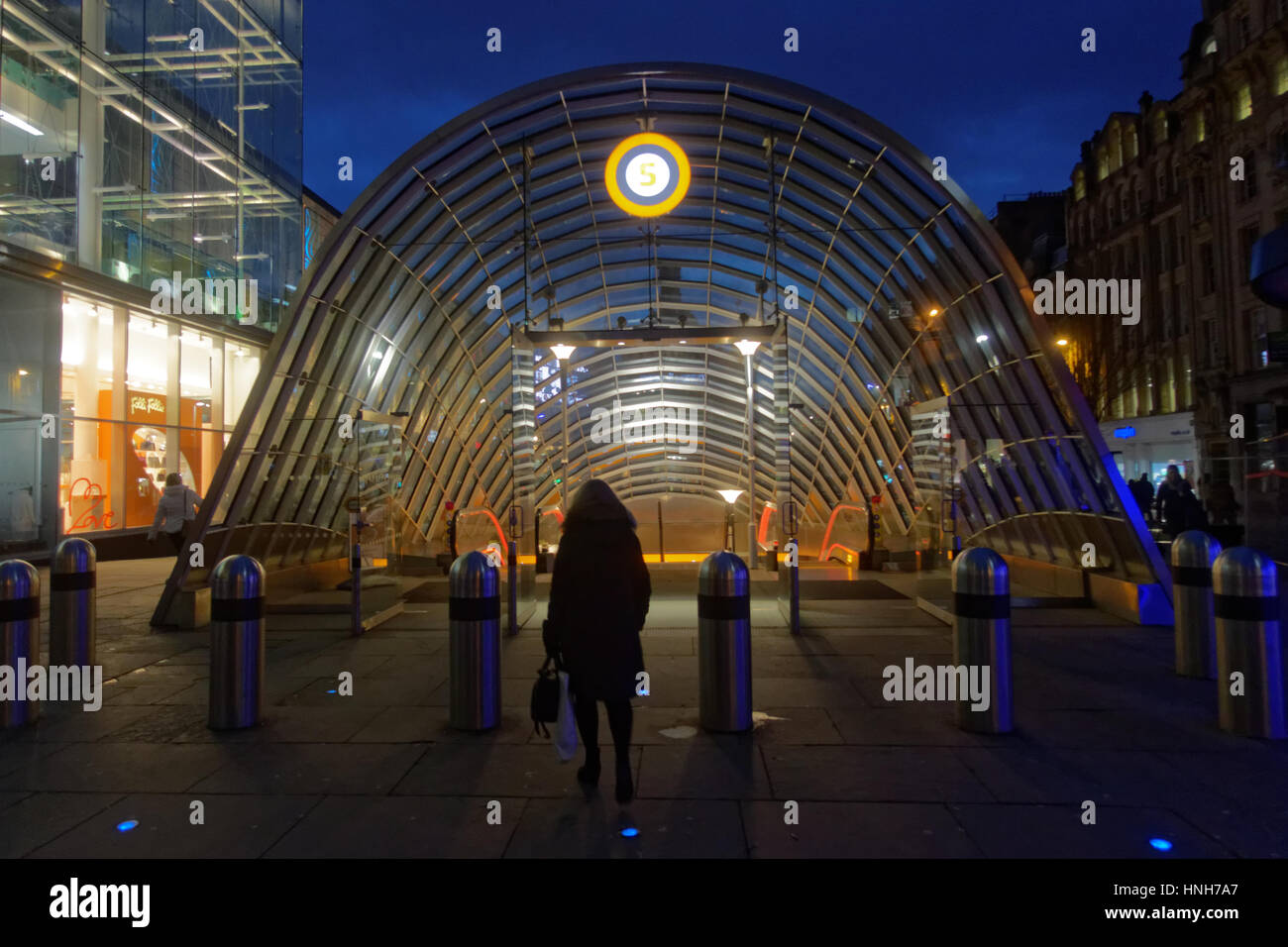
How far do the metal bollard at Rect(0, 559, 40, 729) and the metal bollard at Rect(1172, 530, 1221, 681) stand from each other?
29.3 feet

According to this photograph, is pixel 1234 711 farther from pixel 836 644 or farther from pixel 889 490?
pixel 889 490

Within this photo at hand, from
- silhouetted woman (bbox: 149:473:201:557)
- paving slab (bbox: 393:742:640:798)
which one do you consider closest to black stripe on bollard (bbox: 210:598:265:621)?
paving slab (bbox: 393:742:640:798)

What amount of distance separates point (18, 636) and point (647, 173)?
395 inches

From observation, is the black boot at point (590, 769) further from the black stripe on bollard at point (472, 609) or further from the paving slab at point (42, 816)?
the paving slab at point (42, 816)

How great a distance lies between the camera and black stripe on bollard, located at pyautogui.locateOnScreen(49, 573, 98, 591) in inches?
287

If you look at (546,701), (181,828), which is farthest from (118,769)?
(546,701)

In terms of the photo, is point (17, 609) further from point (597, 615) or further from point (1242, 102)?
point (1242, 102)

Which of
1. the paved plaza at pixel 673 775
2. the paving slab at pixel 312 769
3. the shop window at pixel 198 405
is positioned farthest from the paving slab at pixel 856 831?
the shop window at pixel 198 405

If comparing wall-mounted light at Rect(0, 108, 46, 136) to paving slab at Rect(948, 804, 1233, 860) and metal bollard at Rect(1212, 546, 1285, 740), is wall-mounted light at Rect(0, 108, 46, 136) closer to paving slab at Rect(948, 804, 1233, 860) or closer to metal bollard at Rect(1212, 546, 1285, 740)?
paving slab at Rect(948, 804, 1233, 860)

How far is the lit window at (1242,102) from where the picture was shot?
3147cm

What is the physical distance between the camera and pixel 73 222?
61.4 feet

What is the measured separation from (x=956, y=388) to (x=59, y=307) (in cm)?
1838

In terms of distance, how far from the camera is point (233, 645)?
600 cm

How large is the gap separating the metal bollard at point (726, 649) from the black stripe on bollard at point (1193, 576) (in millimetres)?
3998
